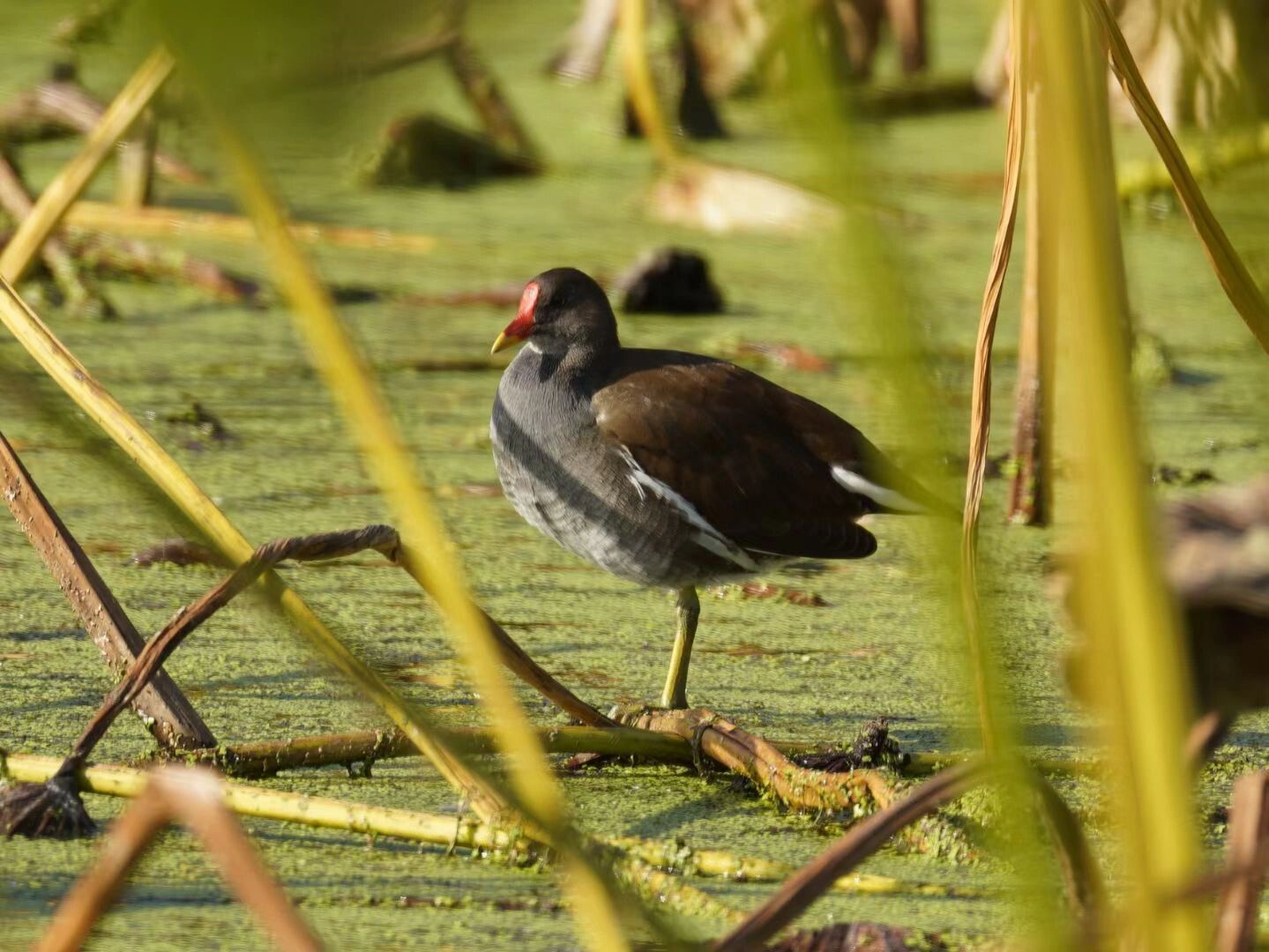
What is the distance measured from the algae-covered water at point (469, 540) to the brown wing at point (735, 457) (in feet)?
0.43

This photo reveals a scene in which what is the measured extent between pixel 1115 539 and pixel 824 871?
0.26 metres

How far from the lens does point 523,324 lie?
85.8 inches

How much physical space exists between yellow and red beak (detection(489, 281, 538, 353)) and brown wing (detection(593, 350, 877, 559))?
16 cm

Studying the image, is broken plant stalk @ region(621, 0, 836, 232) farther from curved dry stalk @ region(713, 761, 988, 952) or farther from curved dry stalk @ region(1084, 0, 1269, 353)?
curved dry stalk @ region(713, 761, 988, 952)

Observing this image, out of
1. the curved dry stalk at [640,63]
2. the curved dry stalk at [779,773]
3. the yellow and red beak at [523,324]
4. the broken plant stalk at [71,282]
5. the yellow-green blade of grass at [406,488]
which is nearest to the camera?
A: the yellow-green blade of grass at [406,488]

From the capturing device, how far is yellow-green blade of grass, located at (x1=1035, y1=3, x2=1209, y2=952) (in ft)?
1.97

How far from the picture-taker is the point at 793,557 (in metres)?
2.05

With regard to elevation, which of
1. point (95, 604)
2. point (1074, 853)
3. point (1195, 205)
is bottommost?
point (95, 604)

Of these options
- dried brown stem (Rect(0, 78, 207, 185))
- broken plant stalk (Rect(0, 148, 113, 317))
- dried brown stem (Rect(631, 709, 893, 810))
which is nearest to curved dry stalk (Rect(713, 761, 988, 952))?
dried brown stem (Rect(631, 709, 893, 810))

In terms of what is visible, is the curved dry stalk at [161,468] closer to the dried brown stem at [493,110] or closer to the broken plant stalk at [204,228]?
the broken plant stalk at [204,228]

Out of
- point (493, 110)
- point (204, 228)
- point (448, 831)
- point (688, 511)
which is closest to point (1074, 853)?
point (448, 831)

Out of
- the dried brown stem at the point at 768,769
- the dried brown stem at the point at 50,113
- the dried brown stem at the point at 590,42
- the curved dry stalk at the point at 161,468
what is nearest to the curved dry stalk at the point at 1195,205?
the dried brown stem at the point at 768,769

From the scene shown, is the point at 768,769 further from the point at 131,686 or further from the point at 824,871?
the point at 824,871

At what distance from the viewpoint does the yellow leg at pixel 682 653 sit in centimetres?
188
